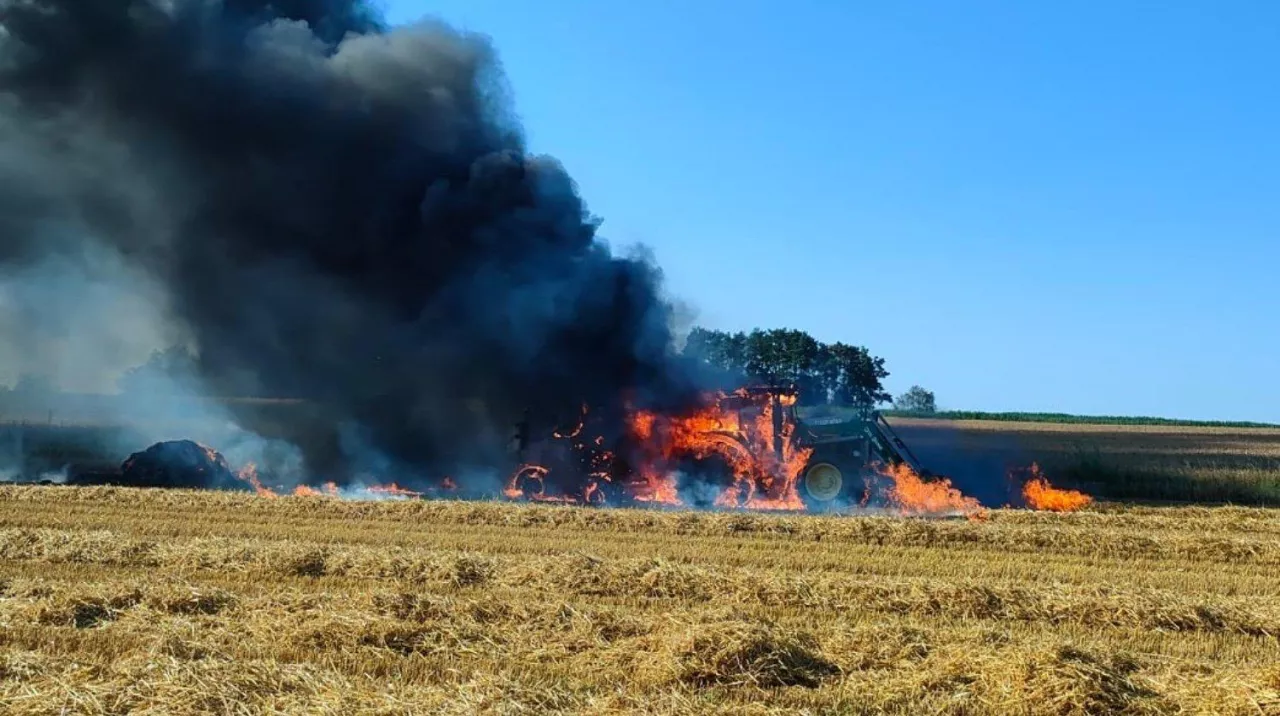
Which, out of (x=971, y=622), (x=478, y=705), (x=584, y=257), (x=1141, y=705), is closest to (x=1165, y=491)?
(x=584, y=257)

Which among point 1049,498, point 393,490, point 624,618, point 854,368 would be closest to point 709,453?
point 393,490

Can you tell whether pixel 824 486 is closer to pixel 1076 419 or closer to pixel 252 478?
pixel 252 478

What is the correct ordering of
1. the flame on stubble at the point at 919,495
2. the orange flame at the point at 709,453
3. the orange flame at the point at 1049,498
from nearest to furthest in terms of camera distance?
the flame on stubble at the point at 919,495, the orange flame at the point at 709,453, the orange flame at the point at 1049,498

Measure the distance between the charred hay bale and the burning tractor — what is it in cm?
632

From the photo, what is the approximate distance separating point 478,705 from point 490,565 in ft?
18.0

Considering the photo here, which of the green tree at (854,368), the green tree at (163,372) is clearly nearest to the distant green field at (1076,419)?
the green tree at (854,368)

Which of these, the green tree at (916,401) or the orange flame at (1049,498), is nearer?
the orange flame at (1049,498)

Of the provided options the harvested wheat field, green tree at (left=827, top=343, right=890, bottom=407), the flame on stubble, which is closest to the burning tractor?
the flame on stubble

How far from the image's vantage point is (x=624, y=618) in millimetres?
9414

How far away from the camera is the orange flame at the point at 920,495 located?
70.0 feet

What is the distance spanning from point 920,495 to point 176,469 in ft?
50.1

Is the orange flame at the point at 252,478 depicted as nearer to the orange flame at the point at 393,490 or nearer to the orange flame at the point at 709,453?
the orange flame at the point at 393,490

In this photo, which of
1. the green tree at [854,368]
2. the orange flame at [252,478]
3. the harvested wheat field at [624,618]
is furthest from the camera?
the green tree at [854,368]

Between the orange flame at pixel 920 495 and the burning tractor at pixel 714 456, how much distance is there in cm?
28
